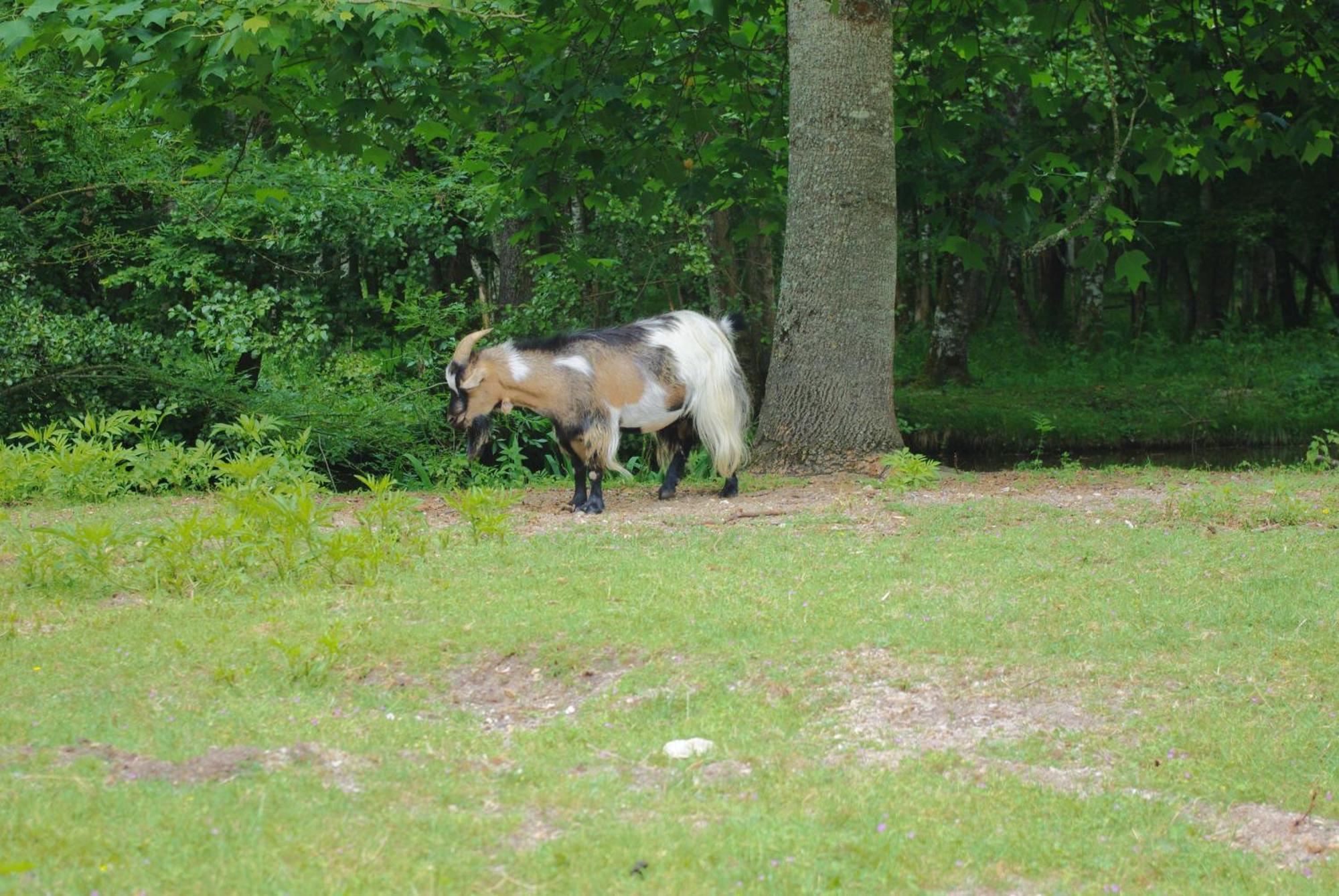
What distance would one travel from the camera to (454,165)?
1662 cm

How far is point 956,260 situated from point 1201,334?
28.7ft

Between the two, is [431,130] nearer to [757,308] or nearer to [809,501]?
[809,501]

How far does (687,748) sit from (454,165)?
1237 cm

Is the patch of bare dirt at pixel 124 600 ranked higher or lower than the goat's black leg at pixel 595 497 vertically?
lower

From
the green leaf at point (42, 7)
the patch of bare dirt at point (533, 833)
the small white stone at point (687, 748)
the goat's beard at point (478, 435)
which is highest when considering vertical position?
the green leaf at point (42, 7)

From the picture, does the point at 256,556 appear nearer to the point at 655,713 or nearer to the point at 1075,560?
the point at 655,713

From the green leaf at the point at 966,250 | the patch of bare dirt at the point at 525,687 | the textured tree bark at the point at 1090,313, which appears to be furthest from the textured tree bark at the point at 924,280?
the patch of bare dirt at the point at 525,687

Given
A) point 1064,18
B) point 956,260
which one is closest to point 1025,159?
point 1064,18

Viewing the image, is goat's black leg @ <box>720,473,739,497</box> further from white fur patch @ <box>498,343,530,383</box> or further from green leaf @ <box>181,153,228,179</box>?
green leaf @ <box>181,153,228,179</box>

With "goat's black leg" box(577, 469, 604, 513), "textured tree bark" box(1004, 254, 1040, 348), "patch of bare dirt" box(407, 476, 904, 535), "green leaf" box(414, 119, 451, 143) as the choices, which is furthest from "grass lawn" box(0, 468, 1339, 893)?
"textured tree bark" box(1004, 254, 1040, 348)

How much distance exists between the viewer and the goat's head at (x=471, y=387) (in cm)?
1066

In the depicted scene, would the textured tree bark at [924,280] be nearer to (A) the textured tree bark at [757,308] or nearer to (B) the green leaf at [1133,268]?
(A) the textured tree bark at [757,308]

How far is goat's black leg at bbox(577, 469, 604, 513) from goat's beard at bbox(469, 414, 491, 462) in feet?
2.92

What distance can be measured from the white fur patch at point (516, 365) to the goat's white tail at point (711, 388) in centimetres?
100
